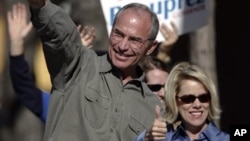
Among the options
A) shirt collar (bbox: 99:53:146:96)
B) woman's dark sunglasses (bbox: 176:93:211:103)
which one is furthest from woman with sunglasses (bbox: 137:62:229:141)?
shirt collar (bbox: 99:53:146:96)

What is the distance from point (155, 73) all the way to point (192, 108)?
1.37 metres

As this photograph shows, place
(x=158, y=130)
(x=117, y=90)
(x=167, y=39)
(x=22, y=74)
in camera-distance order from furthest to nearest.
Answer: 1. (x=167, y=39)
2. (x=22, y=74)
3. (x=117, y=90)
4. (x=158, y=130)

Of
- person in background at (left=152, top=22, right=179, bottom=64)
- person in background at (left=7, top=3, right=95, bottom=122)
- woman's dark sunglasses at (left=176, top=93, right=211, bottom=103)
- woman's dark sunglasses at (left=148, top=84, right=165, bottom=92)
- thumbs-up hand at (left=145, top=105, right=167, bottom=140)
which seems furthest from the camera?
person in background at (left=152, top=22, right=179, bottom=64)

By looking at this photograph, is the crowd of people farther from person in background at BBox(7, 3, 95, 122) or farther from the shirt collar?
person in background at BBox(7, 3, 95, 122)

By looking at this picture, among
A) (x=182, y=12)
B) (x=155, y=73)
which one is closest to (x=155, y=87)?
(x=155, y=73)

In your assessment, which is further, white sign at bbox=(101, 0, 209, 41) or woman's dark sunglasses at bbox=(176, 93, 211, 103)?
white sign at bbox=(101, 0, 209, 41)

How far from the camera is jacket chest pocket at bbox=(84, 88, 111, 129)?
17.4ft

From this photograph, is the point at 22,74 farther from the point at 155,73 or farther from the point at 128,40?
the point at 128,40

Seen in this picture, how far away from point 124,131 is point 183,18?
2.31 meters

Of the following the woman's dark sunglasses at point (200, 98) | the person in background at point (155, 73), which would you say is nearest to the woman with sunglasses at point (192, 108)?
the woman's dark sunglasses at point (200, 98)

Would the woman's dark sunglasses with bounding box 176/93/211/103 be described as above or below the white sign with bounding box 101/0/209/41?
above

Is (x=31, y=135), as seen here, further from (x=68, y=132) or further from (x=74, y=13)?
(x=68, y=132)

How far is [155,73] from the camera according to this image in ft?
21.9

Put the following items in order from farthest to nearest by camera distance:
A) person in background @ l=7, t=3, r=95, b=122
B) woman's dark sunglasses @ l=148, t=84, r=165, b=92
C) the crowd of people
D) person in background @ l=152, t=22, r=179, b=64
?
person in background @ l=152, t=22, r=179, b=64
woman's dark sunglasses @ l=148, t=84, r=165, b=92
person in background @ l=7, t=3, r=95, b=122
the crowd of people
